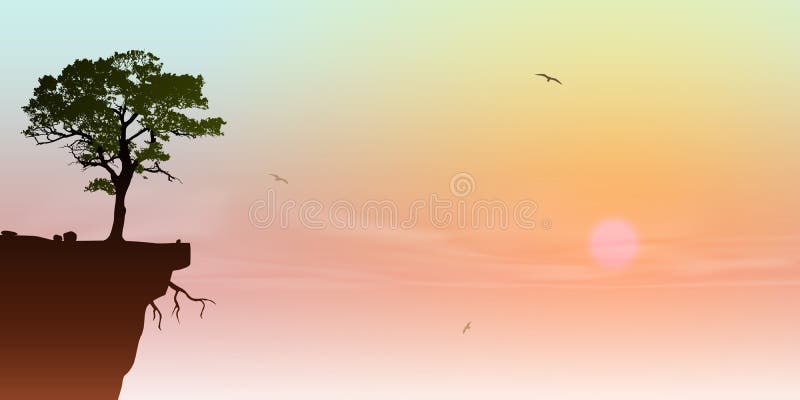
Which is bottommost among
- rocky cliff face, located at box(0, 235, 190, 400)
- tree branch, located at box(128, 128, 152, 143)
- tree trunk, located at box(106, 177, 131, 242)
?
rocky cliff face, located at box(0, 235, 190, 400)

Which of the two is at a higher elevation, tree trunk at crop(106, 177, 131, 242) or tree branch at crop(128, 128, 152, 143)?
tree branch at crop(128, 128, 152, 143)

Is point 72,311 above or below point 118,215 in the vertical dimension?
below

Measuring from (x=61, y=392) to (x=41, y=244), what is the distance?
7.74m

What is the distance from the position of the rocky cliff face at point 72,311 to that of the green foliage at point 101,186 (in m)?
2.91

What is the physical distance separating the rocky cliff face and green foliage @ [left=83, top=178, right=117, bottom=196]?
2.91 metres

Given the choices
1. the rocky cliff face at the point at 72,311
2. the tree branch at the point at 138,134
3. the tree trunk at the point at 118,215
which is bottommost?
the rocky cliff face at the point at 72,311

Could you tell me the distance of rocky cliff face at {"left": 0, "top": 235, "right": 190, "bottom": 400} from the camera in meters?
67.4

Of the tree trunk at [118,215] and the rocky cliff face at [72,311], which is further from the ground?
the tree trunk at [118,215]

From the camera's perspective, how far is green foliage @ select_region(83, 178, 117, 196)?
69812 millimetres

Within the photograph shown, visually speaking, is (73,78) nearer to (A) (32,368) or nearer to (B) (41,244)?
(B) (41,244)

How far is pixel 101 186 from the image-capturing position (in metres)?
69.9

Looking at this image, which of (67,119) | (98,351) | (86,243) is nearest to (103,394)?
(98,351)

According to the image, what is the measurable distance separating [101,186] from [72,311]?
22.1 ft

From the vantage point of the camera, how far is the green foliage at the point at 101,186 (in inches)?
2749
